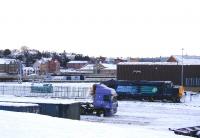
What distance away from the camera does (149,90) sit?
2244 inches

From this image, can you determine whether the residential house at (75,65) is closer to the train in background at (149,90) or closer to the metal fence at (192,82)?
the metal fence at (192,82)

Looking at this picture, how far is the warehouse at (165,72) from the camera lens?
74.9m

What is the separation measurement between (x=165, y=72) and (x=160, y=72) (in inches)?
34.6

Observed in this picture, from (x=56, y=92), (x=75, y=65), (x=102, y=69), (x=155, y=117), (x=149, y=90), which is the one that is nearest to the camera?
(x=155, y=117)

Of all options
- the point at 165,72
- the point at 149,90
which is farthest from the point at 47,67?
the point at 149,90

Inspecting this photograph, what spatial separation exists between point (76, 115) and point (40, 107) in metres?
2.97

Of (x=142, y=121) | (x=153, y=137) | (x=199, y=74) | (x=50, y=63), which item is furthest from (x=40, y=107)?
(x=50, y=63)

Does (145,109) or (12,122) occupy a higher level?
(12,122)

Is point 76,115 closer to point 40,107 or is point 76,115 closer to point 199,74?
point 40,107

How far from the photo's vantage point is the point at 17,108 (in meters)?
28.5

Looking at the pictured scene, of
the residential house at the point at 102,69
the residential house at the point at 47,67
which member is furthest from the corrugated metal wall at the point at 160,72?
the residential house at the point at 47,67

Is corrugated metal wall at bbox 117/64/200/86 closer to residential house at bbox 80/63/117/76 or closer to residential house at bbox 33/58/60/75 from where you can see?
residential house at bbox 80/63/117/76

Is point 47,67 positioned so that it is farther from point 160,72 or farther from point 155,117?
point 155,117

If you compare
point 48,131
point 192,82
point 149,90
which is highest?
point 48,131
